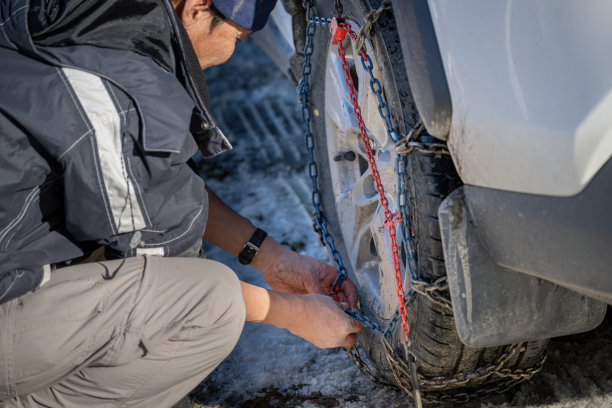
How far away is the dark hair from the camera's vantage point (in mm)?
1786

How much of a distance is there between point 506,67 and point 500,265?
1.40ft

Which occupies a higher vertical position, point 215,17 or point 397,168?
point 215,17

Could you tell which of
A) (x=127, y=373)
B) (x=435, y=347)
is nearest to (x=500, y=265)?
(x=435, y=347)

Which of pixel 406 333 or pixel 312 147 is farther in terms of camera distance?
pixel 312 147

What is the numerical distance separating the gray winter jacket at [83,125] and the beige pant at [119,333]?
81 millimetres

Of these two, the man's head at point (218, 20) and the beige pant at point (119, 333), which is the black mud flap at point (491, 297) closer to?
the beige pant at point (119, 333)

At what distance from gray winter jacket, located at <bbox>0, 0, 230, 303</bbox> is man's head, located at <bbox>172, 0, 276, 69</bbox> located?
6.1 inches

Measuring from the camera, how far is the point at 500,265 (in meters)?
1.33

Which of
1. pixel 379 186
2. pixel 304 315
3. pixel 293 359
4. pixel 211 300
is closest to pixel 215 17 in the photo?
pixel 379 186

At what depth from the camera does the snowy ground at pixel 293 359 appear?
6.25ft

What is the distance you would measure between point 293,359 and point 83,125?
121 cm

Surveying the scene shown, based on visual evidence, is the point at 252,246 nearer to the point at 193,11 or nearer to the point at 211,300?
the point at 211,300

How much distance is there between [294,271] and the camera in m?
2.30

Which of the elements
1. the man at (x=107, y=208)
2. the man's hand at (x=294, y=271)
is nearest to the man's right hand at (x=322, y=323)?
the man at (x=107, y=208)
